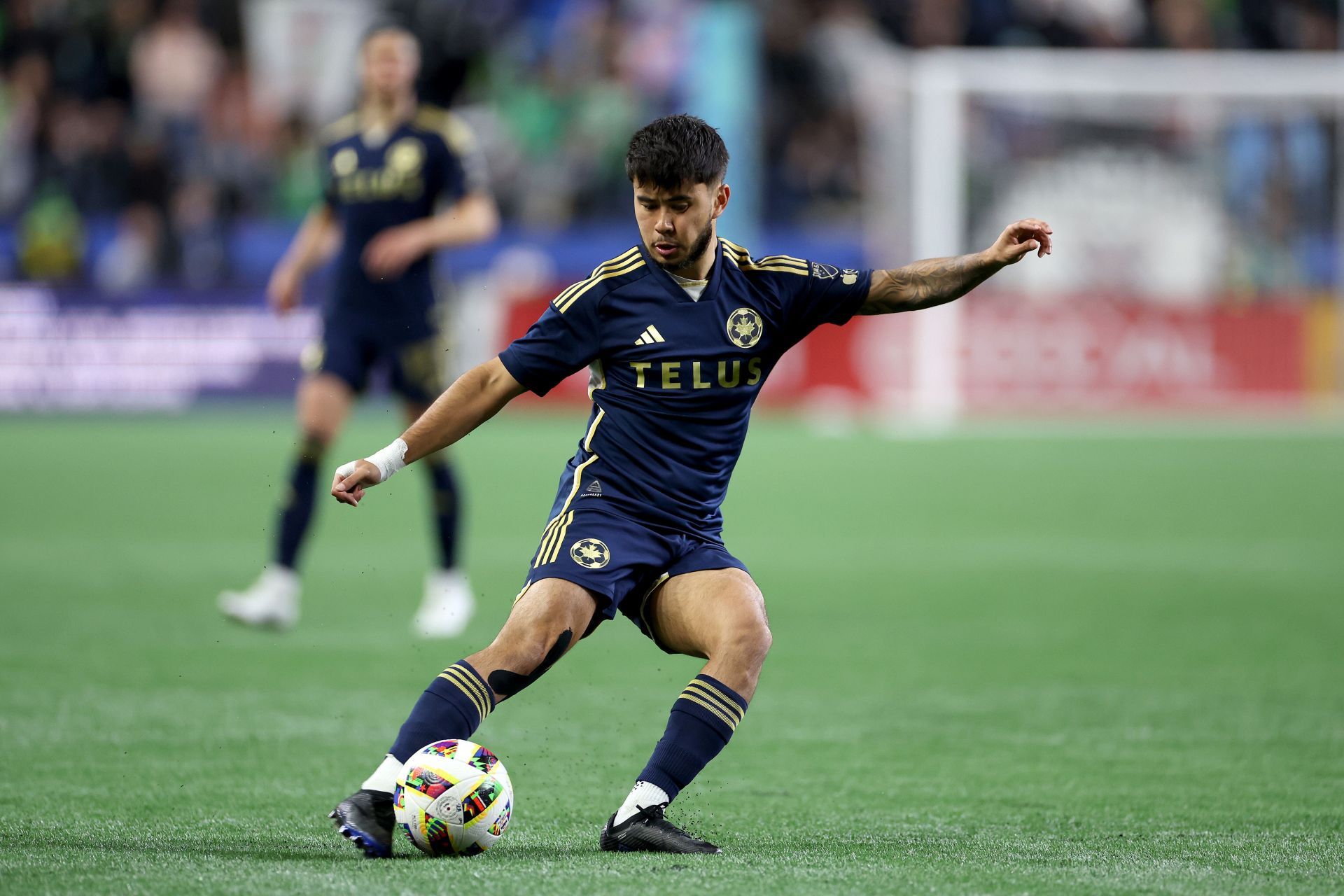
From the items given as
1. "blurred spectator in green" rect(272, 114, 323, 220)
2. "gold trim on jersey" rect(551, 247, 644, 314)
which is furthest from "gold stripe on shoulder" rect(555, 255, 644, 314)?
"blurred spectator in green" rect(272, 114, 323, 220)

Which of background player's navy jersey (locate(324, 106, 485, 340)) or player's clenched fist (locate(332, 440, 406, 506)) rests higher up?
background player's navy jersey (locate(324, 106, 485, 340))

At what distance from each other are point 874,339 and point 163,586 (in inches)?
474

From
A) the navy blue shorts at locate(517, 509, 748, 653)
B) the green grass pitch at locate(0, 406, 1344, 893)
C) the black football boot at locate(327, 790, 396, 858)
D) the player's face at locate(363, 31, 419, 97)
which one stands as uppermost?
the player's face at locate(363, 31, 419, 97)

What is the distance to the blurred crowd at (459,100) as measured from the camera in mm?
21656

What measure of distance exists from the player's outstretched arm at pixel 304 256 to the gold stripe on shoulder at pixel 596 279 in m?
3.78

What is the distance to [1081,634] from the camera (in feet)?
27.1

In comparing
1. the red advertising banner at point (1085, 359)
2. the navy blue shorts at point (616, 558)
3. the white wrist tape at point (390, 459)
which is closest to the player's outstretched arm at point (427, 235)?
the navy blue shorts at point (616, 558)

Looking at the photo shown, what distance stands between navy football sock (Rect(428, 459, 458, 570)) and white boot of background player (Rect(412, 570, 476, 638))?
0.21 ft

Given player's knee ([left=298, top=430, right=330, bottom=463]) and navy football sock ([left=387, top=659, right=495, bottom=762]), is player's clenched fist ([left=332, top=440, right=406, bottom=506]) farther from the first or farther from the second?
player's knee ([left=298, top=430, right=330, bottom=463])

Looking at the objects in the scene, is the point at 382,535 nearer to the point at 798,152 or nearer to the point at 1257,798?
the point at 1257,798

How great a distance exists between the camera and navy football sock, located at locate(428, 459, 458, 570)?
823 centimetres

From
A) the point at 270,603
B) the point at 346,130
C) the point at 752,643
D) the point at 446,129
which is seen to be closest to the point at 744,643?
the point at 752,643

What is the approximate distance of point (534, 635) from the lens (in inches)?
172

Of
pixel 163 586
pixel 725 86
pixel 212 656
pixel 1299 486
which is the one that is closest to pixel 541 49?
pixel 725 86
